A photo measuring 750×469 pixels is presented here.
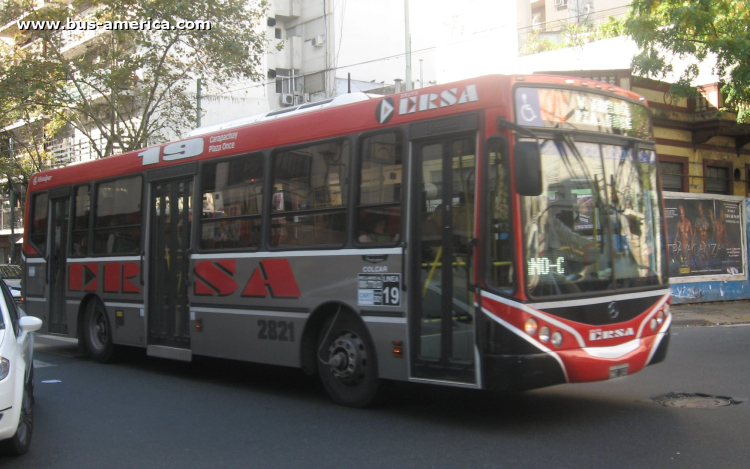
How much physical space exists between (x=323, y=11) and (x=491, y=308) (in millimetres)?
35485

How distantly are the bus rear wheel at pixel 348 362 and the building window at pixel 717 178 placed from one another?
58.0 feet

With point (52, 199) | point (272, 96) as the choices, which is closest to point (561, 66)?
point (272, 96)

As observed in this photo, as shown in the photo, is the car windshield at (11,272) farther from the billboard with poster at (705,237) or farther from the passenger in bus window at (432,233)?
the passenger in bus window at (432,233)

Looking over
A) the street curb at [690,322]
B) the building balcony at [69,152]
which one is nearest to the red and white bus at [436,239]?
the street curb at [690,322]

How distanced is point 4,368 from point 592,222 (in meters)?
4.78

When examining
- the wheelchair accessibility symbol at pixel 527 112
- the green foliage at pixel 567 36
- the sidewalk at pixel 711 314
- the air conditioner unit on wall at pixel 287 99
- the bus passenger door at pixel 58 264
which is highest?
the green foliage at pixel 567 36

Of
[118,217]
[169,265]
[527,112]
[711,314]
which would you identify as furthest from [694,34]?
[118,217]

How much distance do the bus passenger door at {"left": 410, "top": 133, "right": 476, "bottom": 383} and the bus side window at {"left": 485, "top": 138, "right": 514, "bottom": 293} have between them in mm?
210

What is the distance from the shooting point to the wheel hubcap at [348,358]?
776cm

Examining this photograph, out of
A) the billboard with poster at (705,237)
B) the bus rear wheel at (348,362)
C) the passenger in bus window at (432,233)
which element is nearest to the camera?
the passenger in bus window at (432,233)

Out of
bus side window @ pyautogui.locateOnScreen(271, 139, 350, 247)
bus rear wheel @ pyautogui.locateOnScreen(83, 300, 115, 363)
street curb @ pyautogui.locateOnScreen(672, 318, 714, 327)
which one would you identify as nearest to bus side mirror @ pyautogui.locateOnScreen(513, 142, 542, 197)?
bus side window @ pyautogui.locateOnScreen(271, 139, 350, 247)

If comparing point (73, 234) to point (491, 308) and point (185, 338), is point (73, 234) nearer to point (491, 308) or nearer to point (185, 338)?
point (185, 338)

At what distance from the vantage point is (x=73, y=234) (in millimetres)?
12570

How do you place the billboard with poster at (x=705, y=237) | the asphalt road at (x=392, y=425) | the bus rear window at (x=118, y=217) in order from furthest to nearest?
1. the billboard with poster at (x=705, y=237)
2. the bus rear window at (x=118, y=217)
3. the asphalt road at (x=392, y=425)
